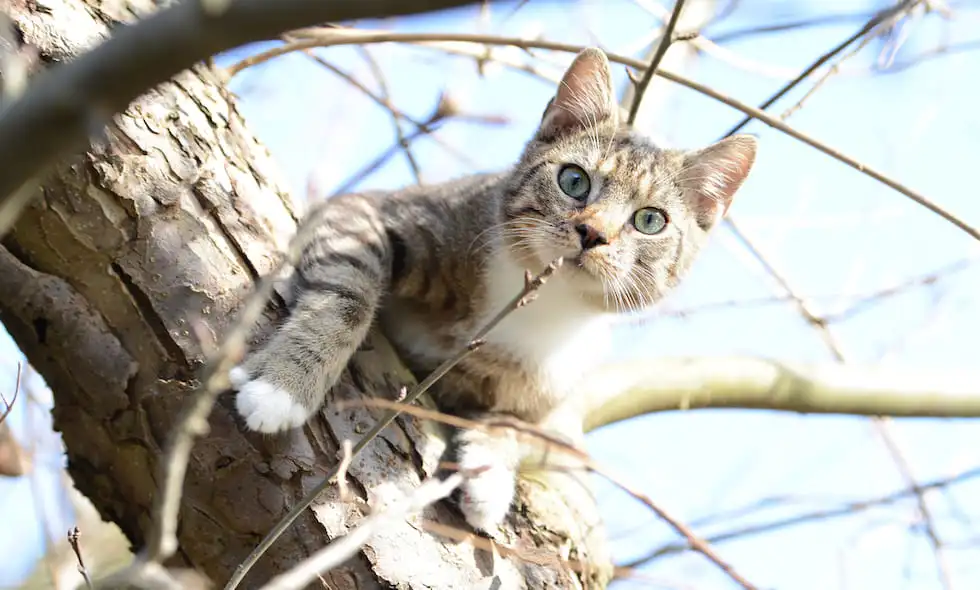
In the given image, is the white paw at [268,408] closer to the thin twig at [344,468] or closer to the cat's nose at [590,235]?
the thin twig at [344,468]

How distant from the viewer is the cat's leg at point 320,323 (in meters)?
2.53

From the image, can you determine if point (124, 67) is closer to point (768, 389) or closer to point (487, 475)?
point (487, 475)

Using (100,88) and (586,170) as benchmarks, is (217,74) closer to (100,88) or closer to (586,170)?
(586,170)

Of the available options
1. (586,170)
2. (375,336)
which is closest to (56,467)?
(375,336)

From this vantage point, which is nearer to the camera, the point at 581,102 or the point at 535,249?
the point at 535,249

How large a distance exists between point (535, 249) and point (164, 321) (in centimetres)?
141

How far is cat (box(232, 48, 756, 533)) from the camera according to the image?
3238 millimetres

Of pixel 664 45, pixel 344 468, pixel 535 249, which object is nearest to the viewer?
pixel 344 468

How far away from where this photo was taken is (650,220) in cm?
356

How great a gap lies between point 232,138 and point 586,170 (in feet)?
4.59

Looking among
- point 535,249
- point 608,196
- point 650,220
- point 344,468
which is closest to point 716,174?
point 650,220

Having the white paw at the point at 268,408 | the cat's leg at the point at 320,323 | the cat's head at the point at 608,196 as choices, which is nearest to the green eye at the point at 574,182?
the cat's head at the point at 608,196

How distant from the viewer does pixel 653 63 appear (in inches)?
108

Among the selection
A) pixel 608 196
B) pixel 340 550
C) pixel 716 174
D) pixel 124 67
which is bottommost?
pixel 340 550
